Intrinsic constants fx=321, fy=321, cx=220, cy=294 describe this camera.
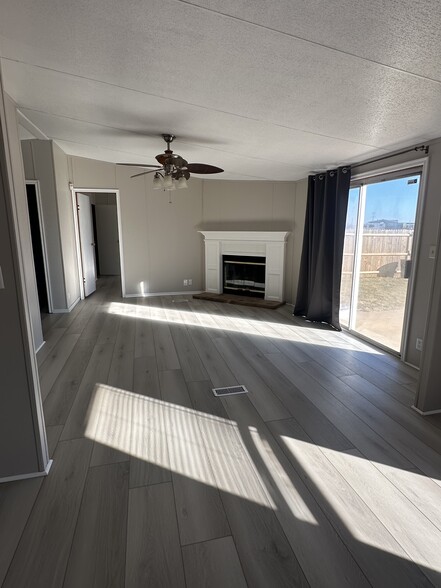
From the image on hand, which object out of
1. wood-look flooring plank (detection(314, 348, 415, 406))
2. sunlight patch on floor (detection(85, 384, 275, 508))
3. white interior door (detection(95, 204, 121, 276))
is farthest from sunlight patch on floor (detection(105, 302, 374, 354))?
white interior door (detection(95, 204, 121, 276))

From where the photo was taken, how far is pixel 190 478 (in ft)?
5.94

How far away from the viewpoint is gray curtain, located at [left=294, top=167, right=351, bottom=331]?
168 inches

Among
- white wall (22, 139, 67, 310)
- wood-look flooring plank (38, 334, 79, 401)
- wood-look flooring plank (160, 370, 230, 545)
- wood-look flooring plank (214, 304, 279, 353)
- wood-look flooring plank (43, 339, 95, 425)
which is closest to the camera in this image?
wood-look flooring plank (160, 370, 230, 545)

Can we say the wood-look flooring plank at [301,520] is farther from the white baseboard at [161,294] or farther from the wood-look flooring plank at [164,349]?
the white baseboard at [161,294]

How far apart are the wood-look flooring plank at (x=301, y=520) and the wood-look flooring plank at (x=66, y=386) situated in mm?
1374

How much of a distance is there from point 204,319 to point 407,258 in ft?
9.19

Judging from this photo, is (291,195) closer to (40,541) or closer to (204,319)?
(204,319)

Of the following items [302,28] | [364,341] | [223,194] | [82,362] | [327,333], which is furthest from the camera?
[223,194]

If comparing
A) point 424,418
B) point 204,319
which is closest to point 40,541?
point 424,418

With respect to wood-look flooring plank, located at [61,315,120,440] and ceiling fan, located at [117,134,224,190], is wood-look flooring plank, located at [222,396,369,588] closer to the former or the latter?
wood-look flooring plank, located at [61,315,120,440]

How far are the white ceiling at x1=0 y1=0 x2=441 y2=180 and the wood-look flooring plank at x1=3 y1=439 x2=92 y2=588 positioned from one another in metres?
2.49

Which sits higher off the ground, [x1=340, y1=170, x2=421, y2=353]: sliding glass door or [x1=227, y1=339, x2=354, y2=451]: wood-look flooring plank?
[x1=340, y1=170, x2=421, y2=353]: sliding glass door

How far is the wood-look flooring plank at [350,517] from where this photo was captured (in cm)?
133

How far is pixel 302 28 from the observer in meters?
1.60
